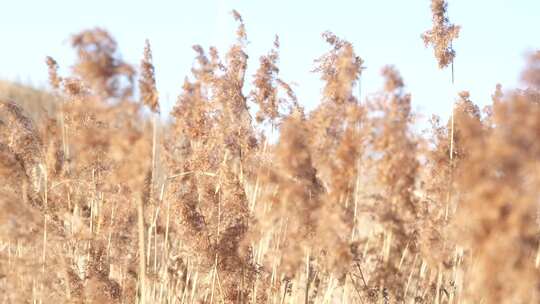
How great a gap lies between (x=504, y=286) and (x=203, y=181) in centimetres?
305

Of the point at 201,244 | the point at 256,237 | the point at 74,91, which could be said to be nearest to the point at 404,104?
the point at 256,237

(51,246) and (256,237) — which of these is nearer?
(256,237)

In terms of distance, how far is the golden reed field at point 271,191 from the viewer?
2900 millimetres

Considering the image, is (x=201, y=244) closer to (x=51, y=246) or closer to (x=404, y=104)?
(x=51, y=246)

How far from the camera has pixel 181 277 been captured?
6.31m

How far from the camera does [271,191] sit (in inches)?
179

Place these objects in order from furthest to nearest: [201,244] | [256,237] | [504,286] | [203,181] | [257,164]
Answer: [257,164]
[203,181]
[201,244]
[256,237]
[504,286]

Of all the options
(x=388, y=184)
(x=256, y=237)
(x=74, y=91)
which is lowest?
(x=256, y=237)

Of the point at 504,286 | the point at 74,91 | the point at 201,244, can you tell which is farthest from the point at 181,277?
the point at 504,286

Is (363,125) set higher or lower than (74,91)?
lower

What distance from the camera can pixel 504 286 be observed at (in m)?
2.86

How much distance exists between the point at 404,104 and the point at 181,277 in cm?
311

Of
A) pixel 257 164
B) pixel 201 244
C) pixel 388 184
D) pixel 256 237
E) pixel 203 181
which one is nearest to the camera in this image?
pixel 388 184

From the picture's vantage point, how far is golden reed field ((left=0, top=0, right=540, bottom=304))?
2900 millimetres
